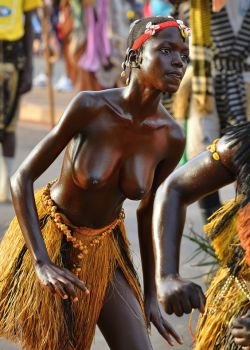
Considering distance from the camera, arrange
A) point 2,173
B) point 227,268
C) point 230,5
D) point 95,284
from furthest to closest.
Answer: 1. point 2,173
2. point 230,5
3. point 95,284
4. point 227,268

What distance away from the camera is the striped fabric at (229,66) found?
6.25m

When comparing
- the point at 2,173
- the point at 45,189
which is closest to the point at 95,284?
the point at 45,189

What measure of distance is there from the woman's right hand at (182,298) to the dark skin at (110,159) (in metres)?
0.75

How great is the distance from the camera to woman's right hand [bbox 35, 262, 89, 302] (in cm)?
320

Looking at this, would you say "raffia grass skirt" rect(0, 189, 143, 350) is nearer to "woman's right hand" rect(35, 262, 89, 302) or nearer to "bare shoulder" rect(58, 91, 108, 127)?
"woman's right hand" rect(35, 262, 89, 302)

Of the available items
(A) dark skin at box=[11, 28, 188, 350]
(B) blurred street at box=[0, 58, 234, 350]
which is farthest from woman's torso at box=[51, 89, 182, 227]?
(B) blurred street at box=[0, 58, 234, 350]

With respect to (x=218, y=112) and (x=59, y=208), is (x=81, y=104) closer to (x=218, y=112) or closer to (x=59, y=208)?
(x=59, y=208)

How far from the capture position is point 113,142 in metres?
3.48

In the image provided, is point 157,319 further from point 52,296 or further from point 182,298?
point 182,298

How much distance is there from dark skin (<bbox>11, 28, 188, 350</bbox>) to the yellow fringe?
1.33 feet

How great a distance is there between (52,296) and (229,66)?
119 inches

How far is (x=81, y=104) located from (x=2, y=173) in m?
4.44

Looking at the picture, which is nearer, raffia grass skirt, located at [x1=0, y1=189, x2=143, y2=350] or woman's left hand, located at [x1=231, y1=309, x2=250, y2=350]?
woman's left hand, located at [x1=231, y1=309, x2=250, y2=350]

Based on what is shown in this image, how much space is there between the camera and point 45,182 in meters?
8.09
